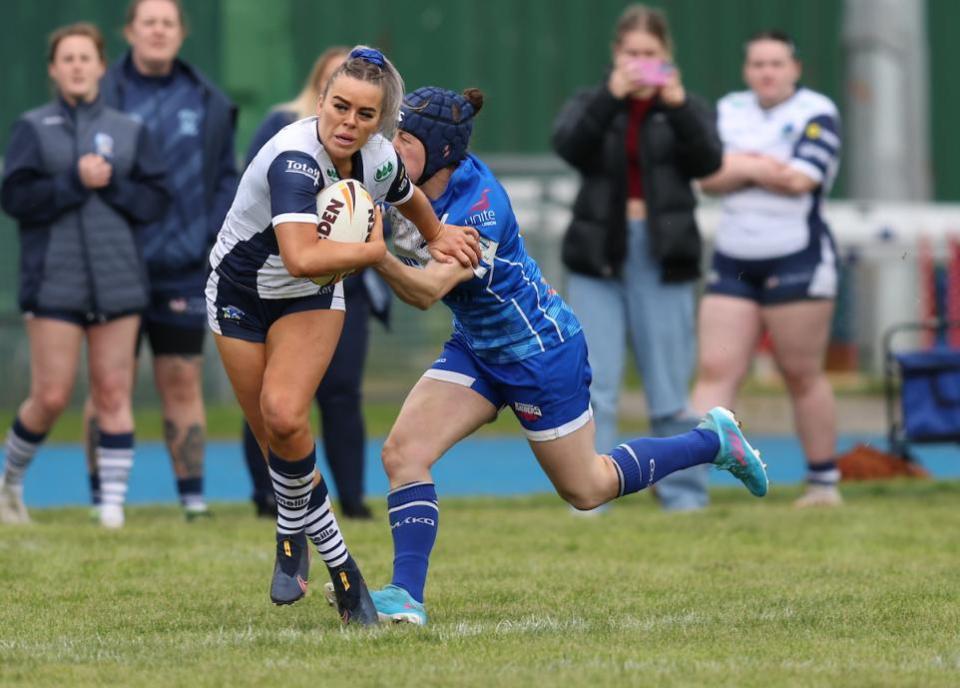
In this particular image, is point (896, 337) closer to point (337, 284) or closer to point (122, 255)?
point (122, 255)

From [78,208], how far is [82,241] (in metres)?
0.16

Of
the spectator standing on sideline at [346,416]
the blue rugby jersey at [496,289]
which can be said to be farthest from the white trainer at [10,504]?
Answer: the blue rugby jersey at [496,289]

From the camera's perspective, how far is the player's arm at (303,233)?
5.71 m

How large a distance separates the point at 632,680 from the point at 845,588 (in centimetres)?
217

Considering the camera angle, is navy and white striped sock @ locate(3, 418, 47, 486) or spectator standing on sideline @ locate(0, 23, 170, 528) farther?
navy and white striped sock @ locate(3, 418, 47, 486)

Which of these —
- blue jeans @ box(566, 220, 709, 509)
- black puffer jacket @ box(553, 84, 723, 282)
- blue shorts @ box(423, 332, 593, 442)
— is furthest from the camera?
blue jeans @ box(566, 220, 709, 509)

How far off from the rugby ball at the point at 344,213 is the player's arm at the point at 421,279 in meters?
0.13

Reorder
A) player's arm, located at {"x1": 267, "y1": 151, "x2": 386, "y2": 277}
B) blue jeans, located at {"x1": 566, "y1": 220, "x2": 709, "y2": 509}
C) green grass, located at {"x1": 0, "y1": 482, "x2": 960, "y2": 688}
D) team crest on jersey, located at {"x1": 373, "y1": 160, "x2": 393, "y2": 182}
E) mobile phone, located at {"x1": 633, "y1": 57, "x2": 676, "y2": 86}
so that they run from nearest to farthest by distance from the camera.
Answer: green grass, located at {"x1": 0, "y1": 482, "x2": 960, "y2": 688}, player's arm, located at {"x1": 267, "y1": 151, "x2": 386, "y2": 277}, team crest on jersey, located at {"x1": 373, "y1": 160, "x2": 393, "y2": 182}, mobile phone, located at {"x1": 633, "y1": 57, "x2": 676, "y2": 86}, blue jeans, located at {"x1": 566, "y1": 220, "x2": 709, "y2": 509}

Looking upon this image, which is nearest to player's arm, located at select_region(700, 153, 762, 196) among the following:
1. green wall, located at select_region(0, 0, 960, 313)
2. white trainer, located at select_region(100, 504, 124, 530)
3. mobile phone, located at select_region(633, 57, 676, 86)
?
mobile phone, located at select_region(633, 57, 676, 86)

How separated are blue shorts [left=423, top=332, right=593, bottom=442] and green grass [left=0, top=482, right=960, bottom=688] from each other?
0.65m

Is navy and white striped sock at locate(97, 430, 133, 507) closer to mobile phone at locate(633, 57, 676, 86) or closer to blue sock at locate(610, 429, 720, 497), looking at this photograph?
mobile phone at locate(633, 57, 676, 86)

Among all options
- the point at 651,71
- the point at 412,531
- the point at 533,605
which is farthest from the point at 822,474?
the point at 412,531

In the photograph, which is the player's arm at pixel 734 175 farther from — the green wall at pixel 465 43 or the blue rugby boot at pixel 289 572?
the green wall at pixel 465 43

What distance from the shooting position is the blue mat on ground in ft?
39.3
